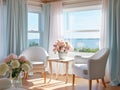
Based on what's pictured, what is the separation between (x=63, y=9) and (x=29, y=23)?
3.60 feet

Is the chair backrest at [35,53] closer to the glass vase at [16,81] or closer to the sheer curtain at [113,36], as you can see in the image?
the sheer curtain at [113,36]

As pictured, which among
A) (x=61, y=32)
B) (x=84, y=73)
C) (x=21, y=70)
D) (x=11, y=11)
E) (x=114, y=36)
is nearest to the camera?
(x=21, y=70)

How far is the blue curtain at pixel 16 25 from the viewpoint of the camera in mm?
5426

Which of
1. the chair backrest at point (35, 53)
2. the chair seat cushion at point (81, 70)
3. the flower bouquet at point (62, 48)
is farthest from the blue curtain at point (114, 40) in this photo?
the chair backrest at point (35, 53)

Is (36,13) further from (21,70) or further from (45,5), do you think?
(21,70)

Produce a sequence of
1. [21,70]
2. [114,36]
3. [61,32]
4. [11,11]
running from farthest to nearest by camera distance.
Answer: [61,32] < [11,11] < [114,36] < [21,70]

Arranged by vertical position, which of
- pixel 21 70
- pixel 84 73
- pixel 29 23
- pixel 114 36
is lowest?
pixel 84 73

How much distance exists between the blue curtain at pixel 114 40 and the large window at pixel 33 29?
2.40m

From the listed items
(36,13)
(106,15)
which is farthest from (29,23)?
(106,15)

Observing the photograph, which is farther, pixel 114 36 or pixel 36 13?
pixel 36 13

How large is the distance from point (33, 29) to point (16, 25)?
0.93 metres

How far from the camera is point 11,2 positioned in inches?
214

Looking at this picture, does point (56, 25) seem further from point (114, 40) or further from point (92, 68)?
point (92, 68)

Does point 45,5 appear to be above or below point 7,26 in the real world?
above
